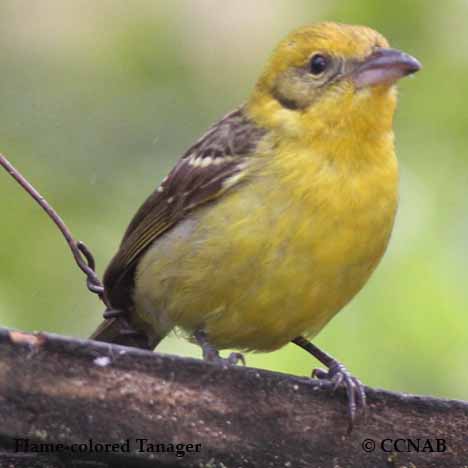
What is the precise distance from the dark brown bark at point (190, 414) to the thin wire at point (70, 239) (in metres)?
0.80

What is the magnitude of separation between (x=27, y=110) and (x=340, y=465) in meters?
2.73

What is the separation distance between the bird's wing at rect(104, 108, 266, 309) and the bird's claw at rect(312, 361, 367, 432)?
77cm

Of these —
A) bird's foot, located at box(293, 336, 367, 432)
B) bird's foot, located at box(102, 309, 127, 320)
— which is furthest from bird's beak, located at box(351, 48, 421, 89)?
bird's foot, located at box(102, 309, 127, 320)

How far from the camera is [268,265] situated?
13.9ft

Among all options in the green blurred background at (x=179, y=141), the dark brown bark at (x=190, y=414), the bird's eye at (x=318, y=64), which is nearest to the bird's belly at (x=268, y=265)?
the green blurred background at (x=179, y=141)

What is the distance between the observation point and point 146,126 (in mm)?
5695

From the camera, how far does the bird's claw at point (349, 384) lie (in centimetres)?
353

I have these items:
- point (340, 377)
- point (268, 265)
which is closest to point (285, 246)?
point (268, 265)

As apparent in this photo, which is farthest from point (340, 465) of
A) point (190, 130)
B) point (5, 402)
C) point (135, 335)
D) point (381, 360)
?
point (190, 130)

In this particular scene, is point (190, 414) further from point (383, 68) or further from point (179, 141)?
point (179, 141)

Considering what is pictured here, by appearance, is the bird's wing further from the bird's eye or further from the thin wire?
the thin wire

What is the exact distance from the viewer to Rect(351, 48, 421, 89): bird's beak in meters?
4.39

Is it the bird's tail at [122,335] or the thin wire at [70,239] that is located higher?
the thin wire at [70,239]

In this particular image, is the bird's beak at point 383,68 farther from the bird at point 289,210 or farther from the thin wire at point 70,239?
the thin wire at point 70,239
